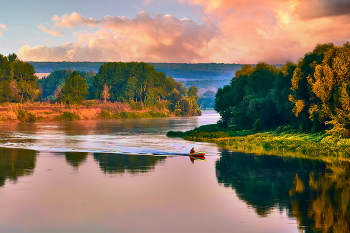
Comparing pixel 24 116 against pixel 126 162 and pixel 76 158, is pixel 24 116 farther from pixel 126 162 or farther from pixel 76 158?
pixel 126 162

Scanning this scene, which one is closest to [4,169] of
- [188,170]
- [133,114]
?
[188,170]

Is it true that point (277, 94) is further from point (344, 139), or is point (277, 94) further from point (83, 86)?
point (83, 86)

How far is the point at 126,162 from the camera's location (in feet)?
117

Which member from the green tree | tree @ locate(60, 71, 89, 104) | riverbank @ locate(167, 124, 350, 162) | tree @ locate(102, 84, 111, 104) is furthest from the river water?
tree @ locate(102, 84, 111, 104)

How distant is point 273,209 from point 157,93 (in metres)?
176

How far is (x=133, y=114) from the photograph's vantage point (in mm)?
173125

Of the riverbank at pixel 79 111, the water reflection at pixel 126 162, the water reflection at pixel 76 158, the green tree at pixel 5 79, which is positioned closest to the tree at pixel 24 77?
the green tree at pixel 5 79

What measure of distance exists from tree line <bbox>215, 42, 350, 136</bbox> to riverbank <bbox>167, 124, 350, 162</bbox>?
168 cm

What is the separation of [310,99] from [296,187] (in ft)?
88.3

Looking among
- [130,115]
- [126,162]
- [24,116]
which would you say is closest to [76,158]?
[126,162]

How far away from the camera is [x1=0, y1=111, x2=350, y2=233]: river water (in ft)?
56.4

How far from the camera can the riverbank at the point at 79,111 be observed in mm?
122312

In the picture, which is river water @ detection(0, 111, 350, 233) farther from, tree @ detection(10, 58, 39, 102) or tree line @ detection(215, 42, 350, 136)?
tree @ detection(10, 58, 39, 102)

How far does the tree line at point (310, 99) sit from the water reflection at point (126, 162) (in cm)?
1942
